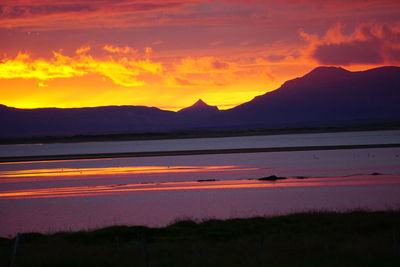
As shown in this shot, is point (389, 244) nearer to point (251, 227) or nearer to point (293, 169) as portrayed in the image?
point (251, 227)

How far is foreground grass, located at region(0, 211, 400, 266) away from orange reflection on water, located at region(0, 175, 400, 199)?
19.5 m

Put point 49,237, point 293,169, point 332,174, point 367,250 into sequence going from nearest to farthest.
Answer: point 367,250 < point 49,237 < point 332,174 < point 293,169

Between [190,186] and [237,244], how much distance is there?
2719 centimetres

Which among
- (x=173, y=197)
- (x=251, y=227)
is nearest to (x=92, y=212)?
(x=173, y=197)

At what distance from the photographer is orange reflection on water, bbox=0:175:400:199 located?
148ft

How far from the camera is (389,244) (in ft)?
60.9

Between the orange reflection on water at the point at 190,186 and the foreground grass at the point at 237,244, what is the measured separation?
19.5 m

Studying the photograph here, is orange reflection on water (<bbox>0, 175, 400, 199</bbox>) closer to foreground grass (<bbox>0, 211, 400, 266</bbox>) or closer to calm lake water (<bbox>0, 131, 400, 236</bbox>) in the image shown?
calm lake water (<bbox>0, 131, 400, 236</bbox>)

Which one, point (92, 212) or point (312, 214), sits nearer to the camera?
point (312, 214)

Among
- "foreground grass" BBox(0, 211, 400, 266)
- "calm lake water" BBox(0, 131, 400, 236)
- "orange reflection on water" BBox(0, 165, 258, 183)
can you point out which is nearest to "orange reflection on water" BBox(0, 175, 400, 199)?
"calm lake water" BBox(0, 131, 400, 236)

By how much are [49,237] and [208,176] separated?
1280 inches

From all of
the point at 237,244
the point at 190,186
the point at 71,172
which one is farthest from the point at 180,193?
the point at 71,172

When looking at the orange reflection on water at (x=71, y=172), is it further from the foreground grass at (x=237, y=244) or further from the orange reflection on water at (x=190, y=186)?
the foreground grass at (x=237, y=244)

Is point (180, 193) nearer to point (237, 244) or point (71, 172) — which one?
point (237, 244)
